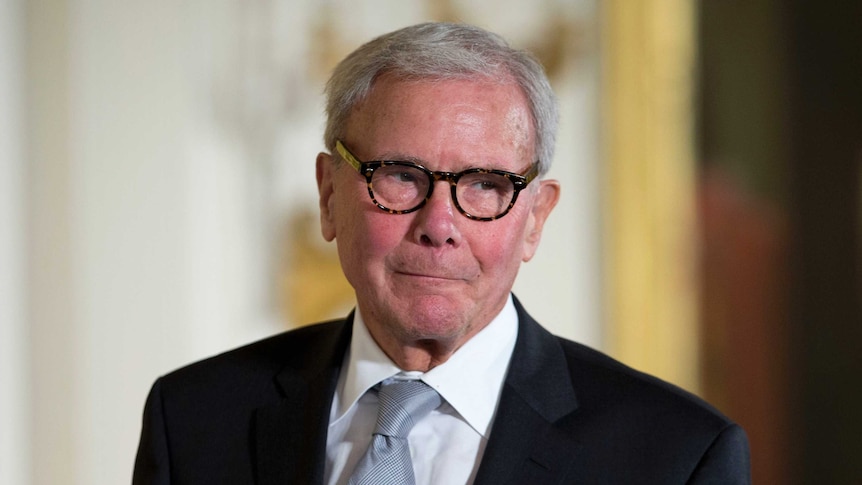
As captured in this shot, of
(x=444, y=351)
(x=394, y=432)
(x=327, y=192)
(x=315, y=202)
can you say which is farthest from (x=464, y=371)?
(x=315, y=202)

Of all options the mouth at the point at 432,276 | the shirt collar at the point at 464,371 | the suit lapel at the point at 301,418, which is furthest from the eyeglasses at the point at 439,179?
the suit lapel at the point at 301,418

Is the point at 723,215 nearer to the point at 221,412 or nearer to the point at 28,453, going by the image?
the point at 221,412

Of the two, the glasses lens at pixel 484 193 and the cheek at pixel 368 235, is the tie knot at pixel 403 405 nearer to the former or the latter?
the cheek at pixel 368 235

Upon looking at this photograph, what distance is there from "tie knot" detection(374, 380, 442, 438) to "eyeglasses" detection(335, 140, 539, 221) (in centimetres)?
31

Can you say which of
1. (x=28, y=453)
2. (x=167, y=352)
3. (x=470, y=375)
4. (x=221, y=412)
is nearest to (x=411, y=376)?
(x=470, y=375)

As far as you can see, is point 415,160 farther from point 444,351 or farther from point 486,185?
point 444,351

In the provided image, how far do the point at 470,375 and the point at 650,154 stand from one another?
6.42ft

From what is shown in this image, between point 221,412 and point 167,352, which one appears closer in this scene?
point 221,412

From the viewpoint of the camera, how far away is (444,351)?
1.81 meters

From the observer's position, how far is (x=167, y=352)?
3.52 meters

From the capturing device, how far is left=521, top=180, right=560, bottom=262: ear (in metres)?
1.91

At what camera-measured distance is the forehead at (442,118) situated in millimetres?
1728

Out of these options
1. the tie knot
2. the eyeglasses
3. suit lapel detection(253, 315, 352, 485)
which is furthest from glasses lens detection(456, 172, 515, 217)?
suit lapel detection(253, 315, 352, 485)

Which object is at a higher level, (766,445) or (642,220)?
(642,220)
